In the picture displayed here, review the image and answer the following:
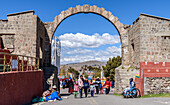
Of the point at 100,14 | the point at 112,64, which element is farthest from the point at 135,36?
the point at 112,64

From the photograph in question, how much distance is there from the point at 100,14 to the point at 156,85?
843cm

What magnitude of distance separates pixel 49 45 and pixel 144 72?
8792 mm

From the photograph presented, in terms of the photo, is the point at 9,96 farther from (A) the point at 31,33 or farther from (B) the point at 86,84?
(A) the point at 31,33

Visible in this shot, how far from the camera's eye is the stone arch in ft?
60.4

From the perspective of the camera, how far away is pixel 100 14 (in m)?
18.8

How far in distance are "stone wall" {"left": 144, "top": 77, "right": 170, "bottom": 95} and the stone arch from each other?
17.7 ft

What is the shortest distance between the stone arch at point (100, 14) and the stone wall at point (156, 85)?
5.40 m

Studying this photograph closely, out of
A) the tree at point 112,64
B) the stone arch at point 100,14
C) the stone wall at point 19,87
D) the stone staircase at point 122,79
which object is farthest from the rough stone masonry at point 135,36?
the tree at point 112,64

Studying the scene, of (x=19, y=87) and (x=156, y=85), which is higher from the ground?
(x=19, y=87)

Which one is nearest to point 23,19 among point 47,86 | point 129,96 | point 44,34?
point 44,34

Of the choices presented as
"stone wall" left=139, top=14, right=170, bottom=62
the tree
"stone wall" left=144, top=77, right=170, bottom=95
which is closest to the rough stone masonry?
"stone wall" left=139, top=14, right=170, bottom=62

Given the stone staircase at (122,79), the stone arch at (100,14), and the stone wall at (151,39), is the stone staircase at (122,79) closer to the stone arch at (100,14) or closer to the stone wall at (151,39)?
the stone wall at (151,39)

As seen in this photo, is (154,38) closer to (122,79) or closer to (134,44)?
(134,44)

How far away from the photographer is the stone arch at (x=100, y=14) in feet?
60.4
